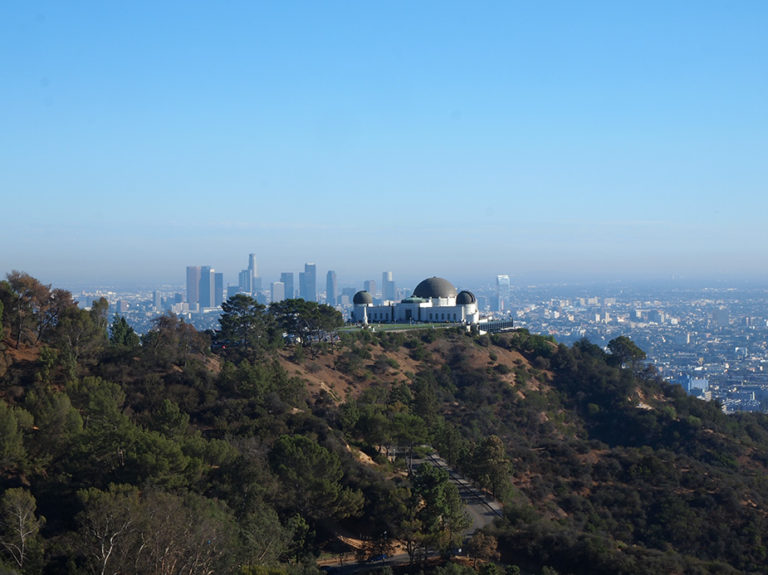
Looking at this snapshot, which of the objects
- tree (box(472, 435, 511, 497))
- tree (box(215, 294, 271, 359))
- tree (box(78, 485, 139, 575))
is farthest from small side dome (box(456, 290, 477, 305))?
tree (box(78, 485, 139, 575))

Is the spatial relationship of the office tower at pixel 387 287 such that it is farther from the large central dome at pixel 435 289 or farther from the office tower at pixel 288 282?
the large central dome at pixel 435 289

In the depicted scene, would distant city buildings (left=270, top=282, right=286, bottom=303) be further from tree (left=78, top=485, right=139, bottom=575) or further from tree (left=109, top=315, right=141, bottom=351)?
tree (left=78, top=485, right=139, bottom=575)

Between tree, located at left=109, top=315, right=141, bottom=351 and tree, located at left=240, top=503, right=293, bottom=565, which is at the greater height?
tree, located at left=109, top=315, right=141, bottom=351

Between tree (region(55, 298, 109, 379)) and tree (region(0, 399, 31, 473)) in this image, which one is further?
tree (region(55, 298, 109, 379))

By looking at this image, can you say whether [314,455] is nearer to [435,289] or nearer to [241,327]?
[241,327]

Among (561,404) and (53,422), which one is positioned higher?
(53,422)

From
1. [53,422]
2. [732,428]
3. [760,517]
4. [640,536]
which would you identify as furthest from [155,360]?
[732,428]

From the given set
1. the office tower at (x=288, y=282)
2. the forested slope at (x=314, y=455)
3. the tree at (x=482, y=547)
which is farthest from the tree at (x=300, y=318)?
the office tower at (x=288, y=282)

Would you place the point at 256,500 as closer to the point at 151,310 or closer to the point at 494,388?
the point at 494,388
